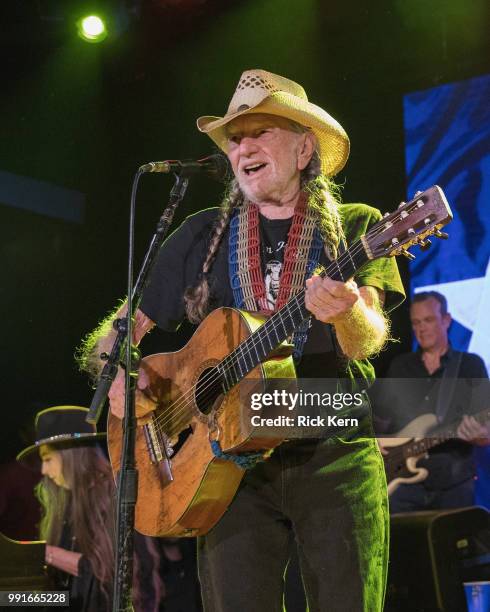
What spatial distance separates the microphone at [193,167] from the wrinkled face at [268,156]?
13 cm

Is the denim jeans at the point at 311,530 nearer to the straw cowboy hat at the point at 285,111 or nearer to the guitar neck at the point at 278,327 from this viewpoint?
the guitar neck at the point at 278,327

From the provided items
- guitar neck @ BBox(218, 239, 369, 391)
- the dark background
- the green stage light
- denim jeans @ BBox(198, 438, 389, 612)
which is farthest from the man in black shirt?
the green stage light

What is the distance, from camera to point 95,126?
208 inches

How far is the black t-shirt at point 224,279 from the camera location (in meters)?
2.41

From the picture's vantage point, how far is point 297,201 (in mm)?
2676

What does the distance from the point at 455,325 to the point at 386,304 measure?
2156 millimetres

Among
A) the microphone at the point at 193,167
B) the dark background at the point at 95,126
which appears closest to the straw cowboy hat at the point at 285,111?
the microphone at the point at 193,167

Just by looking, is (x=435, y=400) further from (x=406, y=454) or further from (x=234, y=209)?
(x=234, y=209)

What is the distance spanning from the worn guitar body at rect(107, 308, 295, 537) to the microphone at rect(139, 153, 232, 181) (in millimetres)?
454

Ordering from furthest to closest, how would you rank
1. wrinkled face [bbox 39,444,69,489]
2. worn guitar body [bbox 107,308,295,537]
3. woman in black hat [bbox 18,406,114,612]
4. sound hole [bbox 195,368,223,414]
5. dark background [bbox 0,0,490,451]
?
dark background [bbox 0,0,490,451] < wrinkled face [bbox 39,444,69,489] < woman in black hat [bbox 18,406,114,612] < sound hole [bbox 195,368,223,414] < worn guitar body [bbox 107,308,295,537]

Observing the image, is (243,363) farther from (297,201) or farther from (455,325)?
(455,325)

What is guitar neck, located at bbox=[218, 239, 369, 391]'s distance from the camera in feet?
7.17

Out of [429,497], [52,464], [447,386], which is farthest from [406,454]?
[52,464]

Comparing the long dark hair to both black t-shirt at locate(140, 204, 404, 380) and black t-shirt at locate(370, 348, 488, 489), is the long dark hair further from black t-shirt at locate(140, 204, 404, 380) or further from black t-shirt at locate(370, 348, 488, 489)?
black t-shirt at locate(140, 204, 404, 380)
